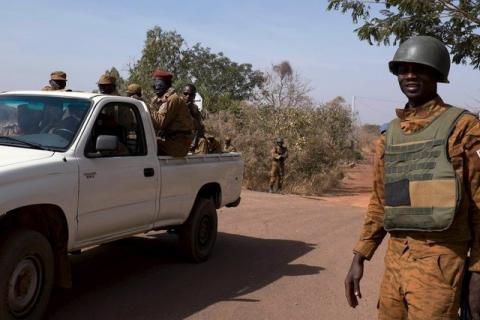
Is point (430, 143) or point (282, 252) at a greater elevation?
point (430, 143)

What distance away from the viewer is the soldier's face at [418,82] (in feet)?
8.94

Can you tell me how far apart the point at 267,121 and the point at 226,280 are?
58.4 ft

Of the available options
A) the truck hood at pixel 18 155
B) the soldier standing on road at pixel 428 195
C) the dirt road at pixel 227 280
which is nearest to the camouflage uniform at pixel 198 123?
the dirt road at pixel 227 280

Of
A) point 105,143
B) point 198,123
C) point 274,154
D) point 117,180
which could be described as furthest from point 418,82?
point 274,154

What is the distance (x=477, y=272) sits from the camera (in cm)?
255

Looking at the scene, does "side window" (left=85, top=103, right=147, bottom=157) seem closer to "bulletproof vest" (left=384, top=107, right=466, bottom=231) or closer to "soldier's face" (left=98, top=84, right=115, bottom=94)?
"soldier's face" (left=98, top=84, right=115, bottom=94)

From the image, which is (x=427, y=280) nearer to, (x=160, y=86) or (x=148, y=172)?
(x=148, y=172)

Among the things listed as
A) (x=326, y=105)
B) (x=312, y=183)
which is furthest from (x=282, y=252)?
(x=326, y=105)

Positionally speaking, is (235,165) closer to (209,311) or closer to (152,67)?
(209,311)

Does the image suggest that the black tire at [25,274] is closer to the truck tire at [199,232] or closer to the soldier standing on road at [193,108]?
the truck tire at [199,232]

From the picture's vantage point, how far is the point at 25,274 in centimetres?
438

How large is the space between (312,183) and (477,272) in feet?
67.6

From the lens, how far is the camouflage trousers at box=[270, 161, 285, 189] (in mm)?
20484

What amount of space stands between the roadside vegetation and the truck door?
15.1 metres
